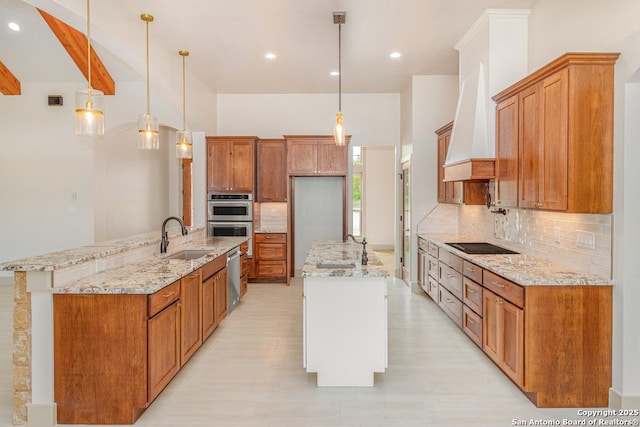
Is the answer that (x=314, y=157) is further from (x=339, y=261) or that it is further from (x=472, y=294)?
(x=472, y=294)

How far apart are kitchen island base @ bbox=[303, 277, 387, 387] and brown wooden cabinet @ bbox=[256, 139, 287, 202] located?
407cm

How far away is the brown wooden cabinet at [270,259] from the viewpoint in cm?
696

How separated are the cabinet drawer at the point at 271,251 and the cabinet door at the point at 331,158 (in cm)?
145

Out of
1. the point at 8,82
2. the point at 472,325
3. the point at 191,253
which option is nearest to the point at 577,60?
the point at 472,325

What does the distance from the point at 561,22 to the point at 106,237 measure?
6.99 m

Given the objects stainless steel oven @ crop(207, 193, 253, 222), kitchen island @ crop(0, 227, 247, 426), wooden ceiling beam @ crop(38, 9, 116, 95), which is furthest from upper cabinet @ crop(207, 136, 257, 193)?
kitchen island @ crop(0, 227, 247, 426)

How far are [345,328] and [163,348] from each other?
1.32 m

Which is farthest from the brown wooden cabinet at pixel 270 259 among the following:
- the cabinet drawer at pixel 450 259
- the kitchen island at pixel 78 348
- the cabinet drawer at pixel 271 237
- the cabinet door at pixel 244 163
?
the kitchen island at pixel 78 348

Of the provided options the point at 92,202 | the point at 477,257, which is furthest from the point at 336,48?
the point at 92,202

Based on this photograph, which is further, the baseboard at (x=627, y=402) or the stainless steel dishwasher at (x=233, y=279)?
the stainless steel dishwasher at (x=233, y=279)

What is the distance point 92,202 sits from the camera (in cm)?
656

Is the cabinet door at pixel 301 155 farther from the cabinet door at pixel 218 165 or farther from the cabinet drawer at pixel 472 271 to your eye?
the cabinet drawer at pixel 472 271

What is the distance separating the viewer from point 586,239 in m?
3.06

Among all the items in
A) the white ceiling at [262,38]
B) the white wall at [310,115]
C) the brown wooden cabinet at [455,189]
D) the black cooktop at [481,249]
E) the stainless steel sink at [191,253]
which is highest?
the white ceiling at [262,38]
